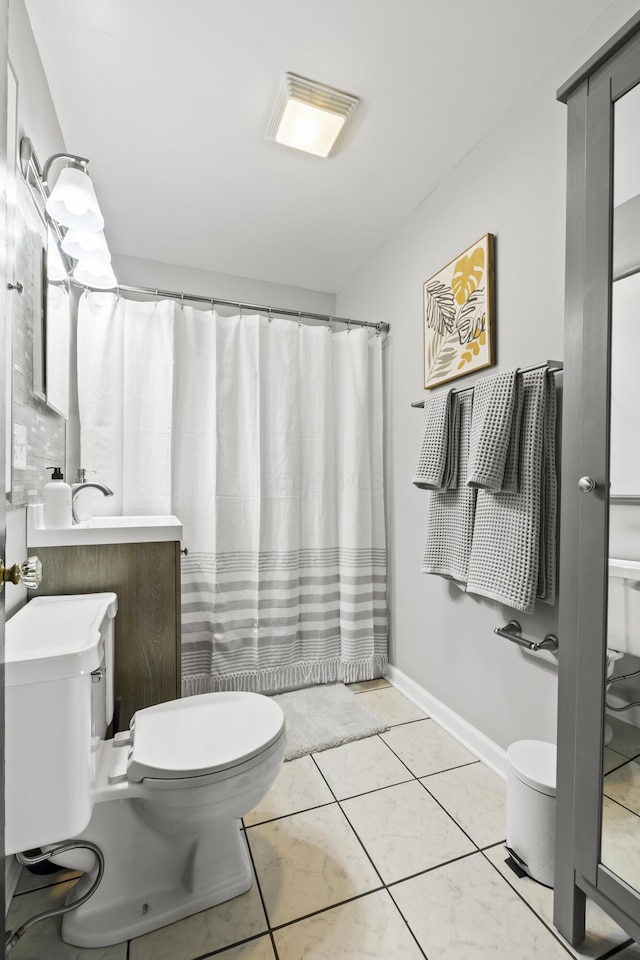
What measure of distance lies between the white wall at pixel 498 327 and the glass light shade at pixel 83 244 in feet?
4.49

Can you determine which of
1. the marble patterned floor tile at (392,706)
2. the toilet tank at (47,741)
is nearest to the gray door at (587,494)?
the marble patterned floor tile at (392,706)

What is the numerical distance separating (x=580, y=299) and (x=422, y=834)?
5.17 feet

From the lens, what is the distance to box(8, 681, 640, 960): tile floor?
1.05 meters

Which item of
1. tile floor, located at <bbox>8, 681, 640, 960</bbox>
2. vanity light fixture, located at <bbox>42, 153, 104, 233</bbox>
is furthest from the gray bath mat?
vanity light fixture, located at <bbox>42, 153, 104, 233</bbox>

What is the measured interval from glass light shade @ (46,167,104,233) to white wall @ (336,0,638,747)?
1.37 meters

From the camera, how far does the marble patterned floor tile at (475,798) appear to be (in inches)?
55.5

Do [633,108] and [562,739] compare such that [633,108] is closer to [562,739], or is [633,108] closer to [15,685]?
[562,739]

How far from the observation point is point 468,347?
178 centimetres

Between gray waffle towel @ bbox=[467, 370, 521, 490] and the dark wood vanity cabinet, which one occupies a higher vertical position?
gray waffle towel @ bbox=[467, 370, 521, 490]

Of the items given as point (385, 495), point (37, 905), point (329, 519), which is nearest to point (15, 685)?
point (37, 905)

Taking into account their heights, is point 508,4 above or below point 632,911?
above

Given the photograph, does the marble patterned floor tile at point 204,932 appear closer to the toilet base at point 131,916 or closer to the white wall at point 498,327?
the toilet base at point 131,916

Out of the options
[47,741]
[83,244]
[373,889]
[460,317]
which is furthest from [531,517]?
[83,244]

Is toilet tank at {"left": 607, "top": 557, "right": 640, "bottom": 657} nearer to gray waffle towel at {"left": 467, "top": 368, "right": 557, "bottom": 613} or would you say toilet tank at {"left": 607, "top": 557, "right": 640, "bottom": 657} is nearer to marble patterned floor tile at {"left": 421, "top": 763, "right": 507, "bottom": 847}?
gray waffle towel at {"left": 467, "top": 368, "right": 557, "bottom": 613}
